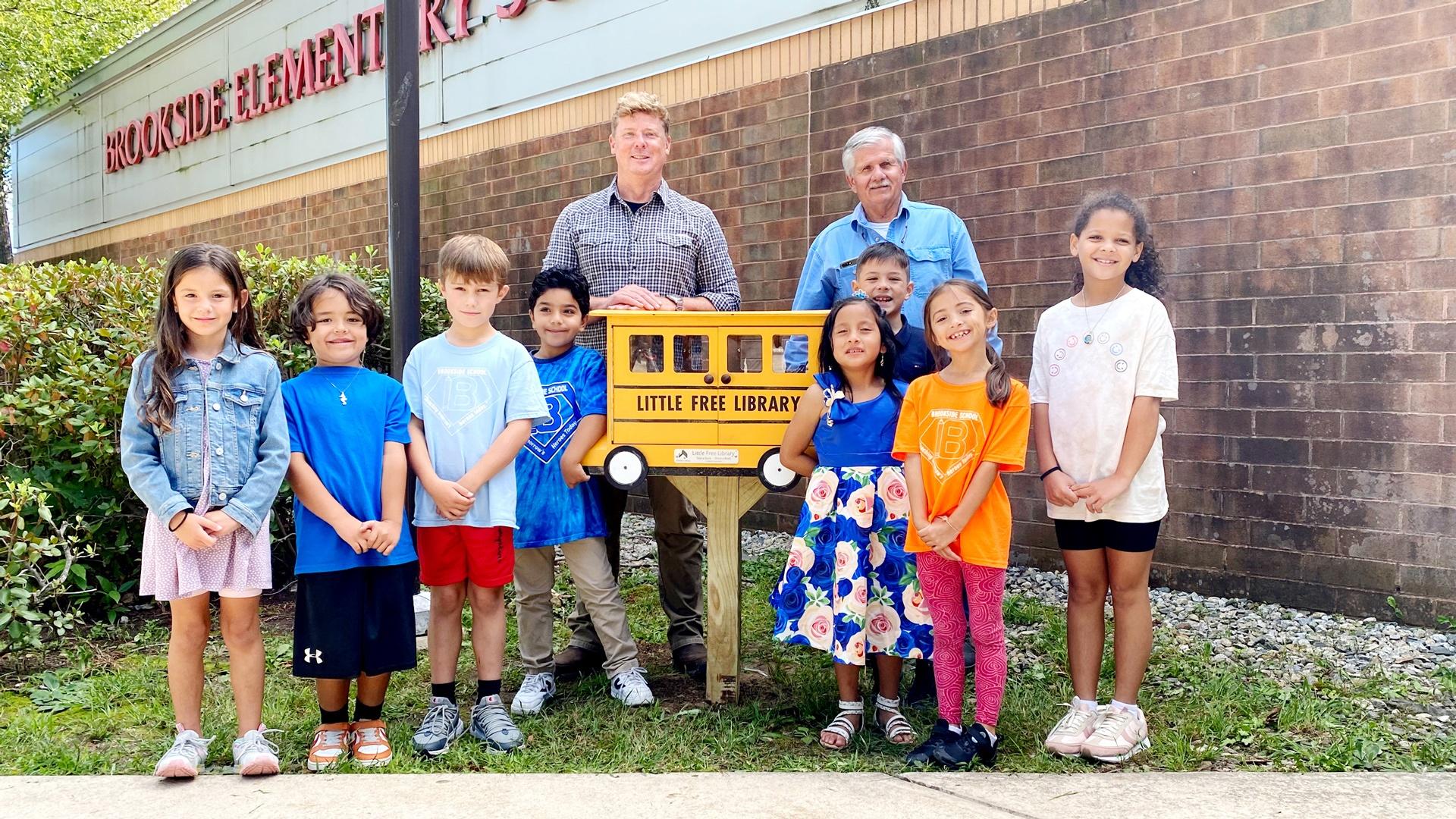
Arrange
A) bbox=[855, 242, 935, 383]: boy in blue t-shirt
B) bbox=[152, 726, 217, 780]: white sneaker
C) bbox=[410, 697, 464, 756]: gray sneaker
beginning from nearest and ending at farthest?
bbox=[152, 726, 217, 780]: white sneaker, bbox=[410, 697, 464, 756]: gray sneaker, bbox=[855, 242, 935, 383]: boy in blue t-shirt

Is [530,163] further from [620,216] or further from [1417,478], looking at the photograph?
[1417,478]

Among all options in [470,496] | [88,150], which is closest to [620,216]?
[470,496]

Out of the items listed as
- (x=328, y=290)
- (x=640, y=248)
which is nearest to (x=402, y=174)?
(x=640, y=248)

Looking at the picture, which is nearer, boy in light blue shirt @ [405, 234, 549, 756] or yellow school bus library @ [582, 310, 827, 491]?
boy in light blue shirt @ [405, 234, 549, 756]

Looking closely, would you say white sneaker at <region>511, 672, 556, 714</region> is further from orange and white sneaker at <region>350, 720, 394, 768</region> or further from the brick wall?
the brick wall

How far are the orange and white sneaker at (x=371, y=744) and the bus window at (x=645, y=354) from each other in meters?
1.41

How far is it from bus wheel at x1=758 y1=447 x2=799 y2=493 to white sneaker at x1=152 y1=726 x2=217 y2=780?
1.93 m

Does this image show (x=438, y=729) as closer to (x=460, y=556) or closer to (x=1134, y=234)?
(x=460, y=556)

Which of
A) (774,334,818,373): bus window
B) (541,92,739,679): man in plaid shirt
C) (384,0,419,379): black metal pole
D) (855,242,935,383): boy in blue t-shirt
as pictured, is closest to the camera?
(855,242,935,383): boy in blue t-shirt

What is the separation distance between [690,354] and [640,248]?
0.67m

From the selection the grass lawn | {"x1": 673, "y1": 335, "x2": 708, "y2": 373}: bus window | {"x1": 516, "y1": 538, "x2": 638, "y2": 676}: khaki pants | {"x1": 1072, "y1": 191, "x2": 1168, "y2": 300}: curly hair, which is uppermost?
{"x1": 1072, "y1": 191, "x2": 1168, "y2": 300}: curly hair

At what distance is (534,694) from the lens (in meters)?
4.04

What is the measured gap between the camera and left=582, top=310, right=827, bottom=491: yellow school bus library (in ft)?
12.8

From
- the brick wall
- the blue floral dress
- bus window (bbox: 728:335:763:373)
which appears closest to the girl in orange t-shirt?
the blue floral dress
